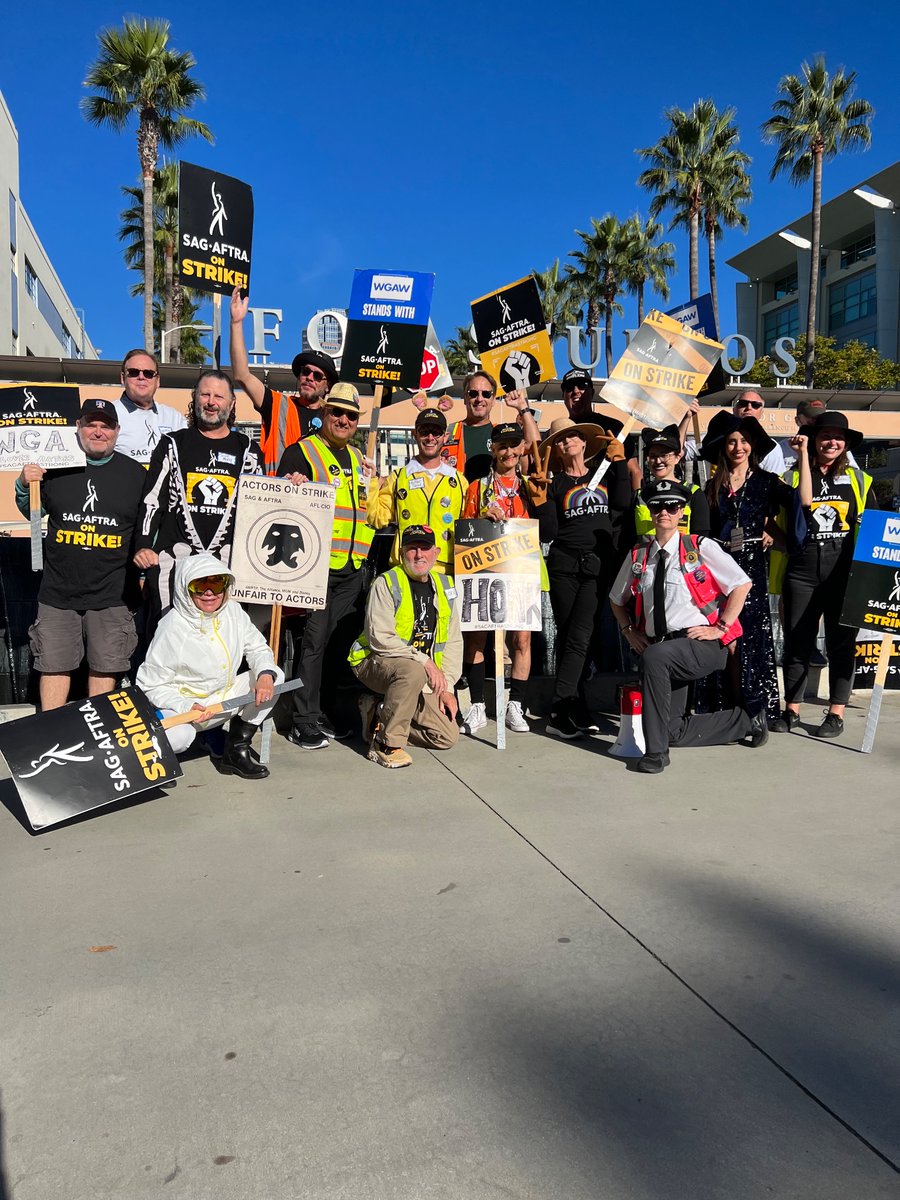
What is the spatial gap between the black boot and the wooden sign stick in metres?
1.44

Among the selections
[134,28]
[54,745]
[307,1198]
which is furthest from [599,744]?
[134,28]

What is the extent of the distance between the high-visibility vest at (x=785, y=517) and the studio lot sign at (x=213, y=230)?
4115mm

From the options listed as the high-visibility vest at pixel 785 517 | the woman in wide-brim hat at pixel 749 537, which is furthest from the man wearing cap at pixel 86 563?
the high-visibility vest at pixel 785 517

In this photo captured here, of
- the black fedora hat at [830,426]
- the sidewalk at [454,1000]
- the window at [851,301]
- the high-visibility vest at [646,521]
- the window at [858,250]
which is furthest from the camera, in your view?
the window at [858,250]

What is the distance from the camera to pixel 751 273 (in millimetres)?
62000

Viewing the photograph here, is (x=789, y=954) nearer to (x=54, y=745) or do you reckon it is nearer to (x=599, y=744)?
(x=599, y=744)

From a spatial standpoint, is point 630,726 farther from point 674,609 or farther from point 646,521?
point 646,521

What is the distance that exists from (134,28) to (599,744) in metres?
29.0

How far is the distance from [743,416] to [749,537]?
0.84 meters

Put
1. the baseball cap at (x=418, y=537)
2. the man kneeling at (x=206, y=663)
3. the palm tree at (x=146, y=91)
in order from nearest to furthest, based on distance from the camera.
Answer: the man kneeling at (x=206, y=663) → the baseball cap at (x=418, y=537) → the palm tree at (x=146, y=91)

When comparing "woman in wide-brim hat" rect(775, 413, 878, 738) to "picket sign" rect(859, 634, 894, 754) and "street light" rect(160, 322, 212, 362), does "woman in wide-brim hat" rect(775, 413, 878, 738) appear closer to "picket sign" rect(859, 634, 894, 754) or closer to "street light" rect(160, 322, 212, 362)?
"picket sign" rect(859, 634, 894, 754)

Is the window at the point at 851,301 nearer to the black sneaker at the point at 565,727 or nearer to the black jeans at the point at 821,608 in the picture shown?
the black jeans at the point at 821,608

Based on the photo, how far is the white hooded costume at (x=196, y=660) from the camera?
483cm

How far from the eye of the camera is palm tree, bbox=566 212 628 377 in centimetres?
4084
